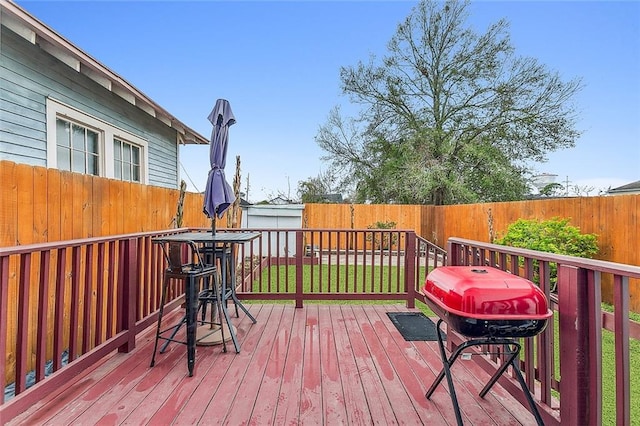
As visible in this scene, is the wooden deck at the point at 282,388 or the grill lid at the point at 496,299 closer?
the grill lid at the point at 496,299

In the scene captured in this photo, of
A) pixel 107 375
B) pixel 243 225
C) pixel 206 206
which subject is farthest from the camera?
pixel 243 225

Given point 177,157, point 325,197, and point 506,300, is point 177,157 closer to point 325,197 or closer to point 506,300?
point 506,300

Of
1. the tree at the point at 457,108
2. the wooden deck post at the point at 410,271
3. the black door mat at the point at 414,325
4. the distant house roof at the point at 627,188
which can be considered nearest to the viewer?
the black door mat at the point at 414,325

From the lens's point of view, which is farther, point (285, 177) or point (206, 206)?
point (285, 177)

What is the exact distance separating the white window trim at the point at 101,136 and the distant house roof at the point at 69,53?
1.59 ft

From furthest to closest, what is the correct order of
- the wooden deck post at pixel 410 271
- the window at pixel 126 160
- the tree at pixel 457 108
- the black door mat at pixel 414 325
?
the tree at pixel 457 108 < the window at pixel 126 160 < the wooden deck post at pixel 410 271 < the black door mat at pixel 414 325

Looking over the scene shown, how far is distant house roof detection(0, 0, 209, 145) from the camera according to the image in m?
3.11

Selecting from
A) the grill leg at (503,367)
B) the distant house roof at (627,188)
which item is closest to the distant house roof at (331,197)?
the distant house roof at (627,188)

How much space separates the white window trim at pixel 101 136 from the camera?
12.7ft

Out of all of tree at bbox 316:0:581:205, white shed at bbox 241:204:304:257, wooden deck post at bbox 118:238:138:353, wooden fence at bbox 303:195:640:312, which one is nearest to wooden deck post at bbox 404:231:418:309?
wooden deck post at bbox 118:238:138:353

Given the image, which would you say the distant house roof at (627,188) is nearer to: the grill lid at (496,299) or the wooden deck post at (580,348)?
the wooden deck post at (580,348)

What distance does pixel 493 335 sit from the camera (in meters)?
1.57

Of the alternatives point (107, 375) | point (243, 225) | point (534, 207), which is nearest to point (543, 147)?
point (534, 207)

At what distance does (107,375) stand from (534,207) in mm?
7333
